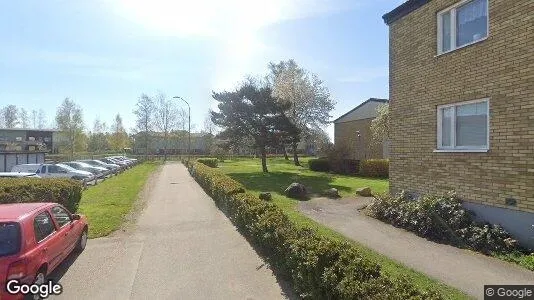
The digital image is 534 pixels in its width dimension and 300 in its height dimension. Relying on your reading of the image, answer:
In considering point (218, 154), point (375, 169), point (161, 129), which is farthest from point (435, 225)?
point (161, 129)

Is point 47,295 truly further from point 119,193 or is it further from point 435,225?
point 119,193

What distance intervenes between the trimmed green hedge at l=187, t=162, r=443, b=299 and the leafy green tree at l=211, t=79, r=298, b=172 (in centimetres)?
2002

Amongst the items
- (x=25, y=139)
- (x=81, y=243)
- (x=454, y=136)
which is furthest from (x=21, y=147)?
(x=454, y=136)

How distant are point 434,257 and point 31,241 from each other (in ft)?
23.1

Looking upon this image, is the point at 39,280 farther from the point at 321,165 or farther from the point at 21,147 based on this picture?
the point at 21,147

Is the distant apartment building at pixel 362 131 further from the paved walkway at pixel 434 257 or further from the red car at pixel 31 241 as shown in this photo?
the red car at pixel 31 241

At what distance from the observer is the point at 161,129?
202 ft

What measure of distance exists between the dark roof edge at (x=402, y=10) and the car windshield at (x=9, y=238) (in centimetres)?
1103

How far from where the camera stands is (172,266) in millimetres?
7023

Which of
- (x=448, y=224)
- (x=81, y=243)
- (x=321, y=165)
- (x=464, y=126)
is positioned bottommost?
(x=81, y=243)

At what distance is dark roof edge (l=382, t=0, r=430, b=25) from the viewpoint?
35.6 feet

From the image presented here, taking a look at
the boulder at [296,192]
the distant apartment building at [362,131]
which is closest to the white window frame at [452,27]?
the boulder at [296,192]

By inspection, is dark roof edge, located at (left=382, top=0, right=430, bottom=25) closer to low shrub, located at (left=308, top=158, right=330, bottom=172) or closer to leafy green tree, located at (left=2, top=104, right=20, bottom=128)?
low shrub, located at (left=308, top=158, right=330, bottom=172)

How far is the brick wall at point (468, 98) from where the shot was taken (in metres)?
7.52
